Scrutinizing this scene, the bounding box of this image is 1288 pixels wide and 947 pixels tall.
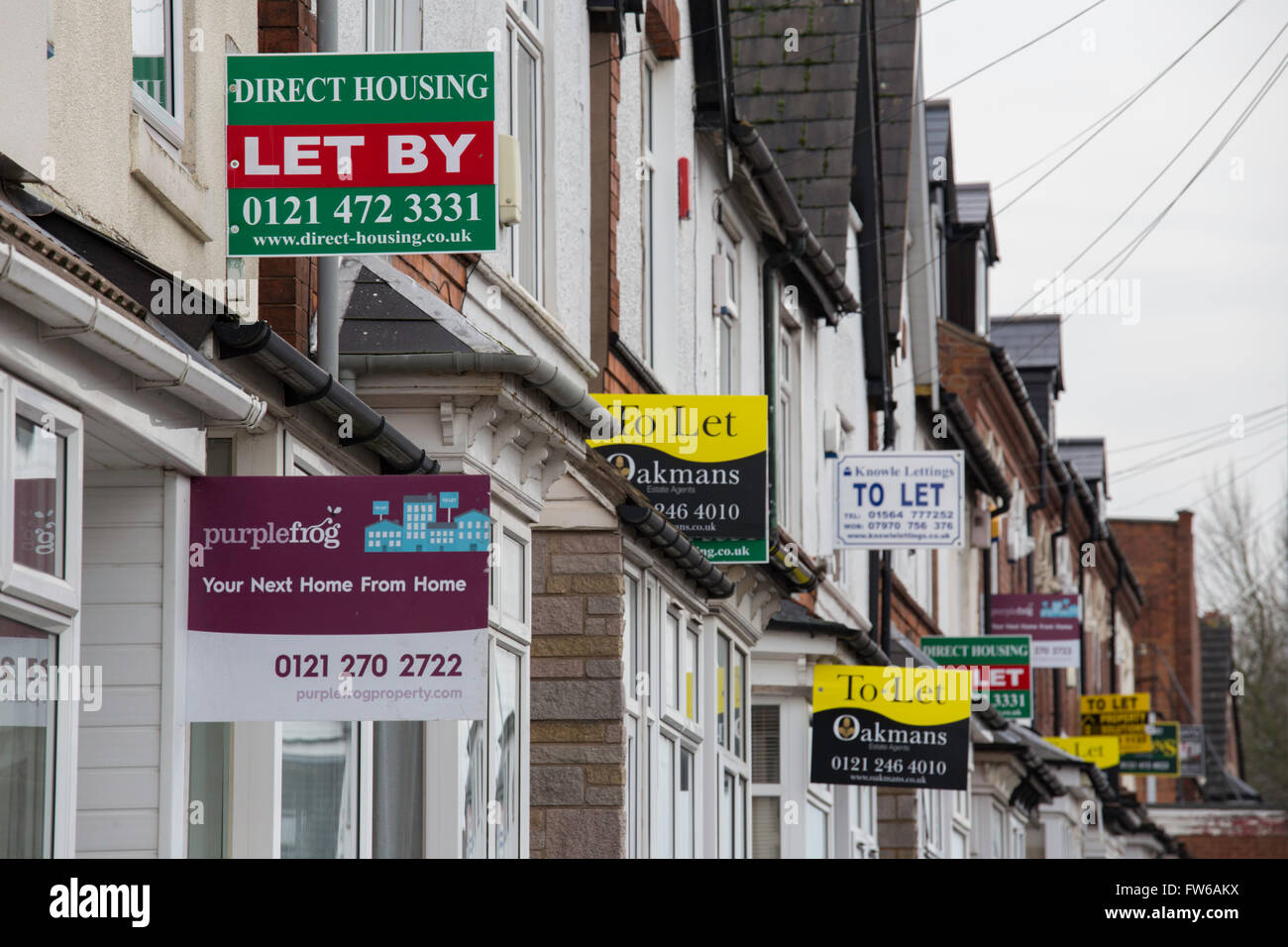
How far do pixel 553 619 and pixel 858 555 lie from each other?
13.9m

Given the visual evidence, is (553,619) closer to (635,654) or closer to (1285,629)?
(635,654)

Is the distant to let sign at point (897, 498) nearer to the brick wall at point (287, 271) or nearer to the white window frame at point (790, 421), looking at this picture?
the white window frame at point (790, 421)

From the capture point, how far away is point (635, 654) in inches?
495

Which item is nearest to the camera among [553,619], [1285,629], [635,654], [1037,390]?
[553,619]

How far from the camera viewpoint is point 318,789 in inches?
325

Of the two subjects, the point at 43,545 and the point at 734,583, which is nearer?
the point at 43,545

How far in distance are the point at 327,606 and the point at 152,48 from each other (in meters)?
2.37

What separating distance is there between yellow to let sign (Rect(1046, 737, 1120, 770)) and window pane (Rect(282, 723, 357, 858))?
28363 mm

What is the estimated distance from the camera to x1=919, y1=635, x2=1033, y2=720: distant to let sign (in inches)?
1039
